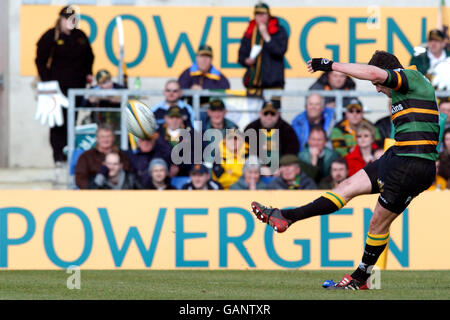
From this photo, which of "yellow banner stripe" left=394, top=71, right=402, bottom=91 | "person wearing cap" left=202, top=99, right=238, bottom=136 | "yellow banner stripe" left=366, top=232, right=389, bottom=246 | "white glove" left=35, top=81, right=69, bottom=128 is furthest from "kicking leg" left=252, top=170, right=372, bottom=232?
"white glove" left=35, top=81, right=69, bottom=128

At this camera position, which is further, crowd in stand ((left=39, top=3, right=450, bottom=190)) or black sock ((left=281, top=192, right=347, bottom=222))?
crowd in stand ((left=39, top=3, right=450, bottom=190))

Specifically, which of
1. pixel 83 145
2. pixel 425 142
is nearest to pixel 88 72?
pixel 83 145

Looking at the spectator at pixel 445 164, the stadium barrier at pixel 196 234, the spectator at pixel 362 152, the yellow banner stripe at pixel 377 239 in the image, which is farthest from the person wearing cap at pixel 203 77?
the yellow banner stripe at pixel 377 239

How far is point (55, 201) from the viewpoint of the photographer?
13953 millimetres

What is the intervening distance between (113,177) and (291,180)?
2332 mm

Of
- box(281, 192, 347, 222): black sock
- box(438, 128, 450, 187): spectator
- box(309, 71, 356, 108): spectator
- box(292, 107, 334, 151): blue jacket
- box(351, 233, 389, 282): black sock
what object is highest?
box(309, 71, 356, 108): spectator

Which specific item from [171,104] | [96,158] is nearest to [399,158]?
[171,104]

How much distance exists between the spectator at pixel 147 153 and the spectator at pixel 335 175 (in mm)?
2100

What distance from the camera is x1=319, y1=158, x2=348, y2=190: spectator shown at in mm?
14664

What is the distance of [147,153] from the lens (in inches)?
593

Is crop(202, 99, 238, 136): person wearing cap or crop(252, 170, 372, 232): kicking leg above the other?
crop(202, 99, 238, 136): person wearing cap

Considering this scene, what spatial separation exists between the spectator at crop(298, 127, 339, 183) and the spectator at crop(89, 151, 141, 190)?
2297 millimetres

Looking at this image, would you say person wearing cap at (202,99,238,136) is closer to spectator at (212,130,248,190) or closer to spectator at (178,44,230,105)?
spectator at (212,130,248,190)

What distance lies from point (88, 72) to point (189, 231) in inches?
152
